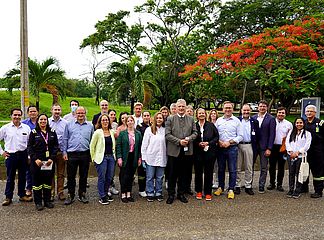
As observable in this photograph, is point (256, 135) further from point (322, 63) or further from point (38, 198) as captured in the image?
point (322, 63)

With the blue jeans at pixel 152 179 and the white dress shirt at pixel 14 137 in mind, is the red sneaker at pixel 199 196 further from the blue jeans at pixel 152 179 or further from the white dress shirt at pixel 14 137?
the white dress shirt at pixel 14 137

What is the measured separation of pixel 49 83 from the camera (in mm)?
11812

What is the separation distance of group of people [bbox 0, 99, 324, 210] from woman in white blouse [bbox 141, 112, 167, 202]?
0.02 m

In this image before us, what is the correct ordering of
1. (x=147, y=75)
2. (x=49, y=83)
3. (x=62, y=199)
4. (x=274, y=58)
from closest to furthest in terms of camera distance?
(x=62, y=199) → (x=49, y=83) → (x=274, y=58) → (x=147, y=75)

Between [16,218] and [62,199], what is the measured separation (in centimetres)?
107

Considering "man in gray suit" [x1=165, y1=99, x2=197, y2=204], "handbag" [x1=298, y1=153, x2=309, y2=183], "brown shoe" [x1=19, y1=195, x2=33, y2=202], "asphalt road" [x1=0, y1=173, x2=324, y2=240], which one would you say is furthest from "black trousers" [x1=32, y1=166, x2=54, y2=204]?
"handbag" [x1=298, y1=153, x2=309, y2=183]

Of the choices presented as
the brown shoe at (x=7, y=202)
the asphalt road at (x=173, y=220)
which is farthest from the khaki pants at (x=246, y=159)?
the brown shoe at (x=7, y=202)

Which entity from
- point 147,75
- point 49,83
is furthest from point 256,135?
point 147,75

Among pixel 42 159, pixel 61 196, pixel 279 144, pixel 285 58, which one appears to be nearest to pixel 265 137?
pixel 279 144

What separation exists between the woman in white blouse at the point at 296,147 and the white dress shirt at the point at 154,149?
251 centimetres

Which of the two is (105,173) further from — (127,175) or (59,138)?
(59,138)

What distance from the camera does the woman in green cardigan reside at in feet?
19.5

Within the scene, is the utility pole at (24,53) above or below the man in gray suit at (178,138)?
above

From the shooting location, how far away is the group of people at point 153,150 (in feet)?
18.5
